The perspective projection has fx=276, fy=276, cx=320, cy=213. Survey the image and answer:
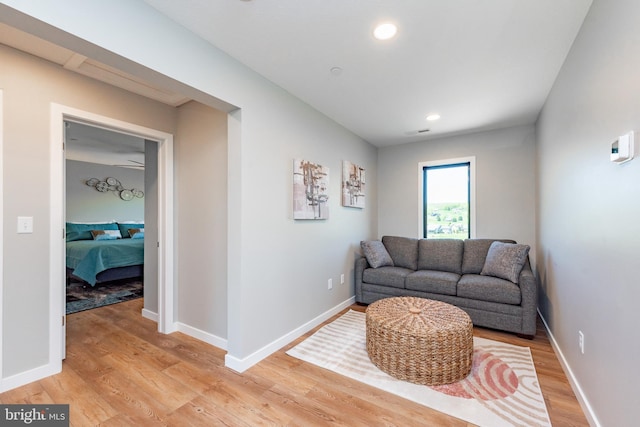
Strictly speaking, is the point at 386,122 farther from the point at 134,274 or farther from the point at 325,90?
the point at 134,274

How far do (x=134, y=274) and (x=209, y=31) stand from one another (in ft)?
15.9

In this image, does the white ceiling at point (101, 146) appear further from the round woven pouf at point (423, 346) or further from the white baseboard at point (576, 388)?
the white baseboard at point (576, 388)

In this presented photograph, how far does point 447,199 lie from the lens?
13.8 ft

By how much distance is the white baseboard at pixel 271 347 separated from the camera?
219 cm

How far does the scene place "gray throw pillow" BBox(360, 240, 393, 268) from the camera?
371 cm

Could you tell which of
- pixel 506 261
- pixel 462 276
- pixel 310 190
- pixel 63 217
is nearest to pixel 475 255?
pixel 462 276

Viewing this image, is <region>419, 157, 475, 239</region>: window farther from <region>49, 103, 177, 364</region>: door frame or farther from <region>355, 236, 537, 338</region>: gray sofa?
<region>49, 103, 177, 364</region>: door frame

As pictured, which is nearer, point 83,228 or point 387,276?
point 387,276

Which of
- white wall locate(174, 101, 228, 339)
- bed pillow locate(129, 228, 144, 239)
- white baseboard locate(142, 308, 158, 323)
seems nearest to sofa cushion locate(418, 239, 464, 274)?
white wall locate(174, 101, 228, 339)

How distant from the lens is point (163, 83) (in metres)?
1.76

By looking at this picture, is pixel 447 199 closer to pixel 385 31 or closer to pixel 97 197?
pixel 385 31

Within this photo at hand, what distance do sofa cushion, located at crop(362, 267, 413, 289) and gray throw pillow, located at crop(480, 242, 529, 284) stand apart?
909 millimetres

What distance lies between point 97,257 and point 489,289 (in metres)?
5.65

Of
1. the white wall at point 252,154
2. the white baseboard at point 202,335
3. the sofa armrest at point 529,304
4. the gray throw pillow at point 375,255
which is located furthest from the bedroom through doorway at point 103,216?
the sofa armrest at point 529,304
